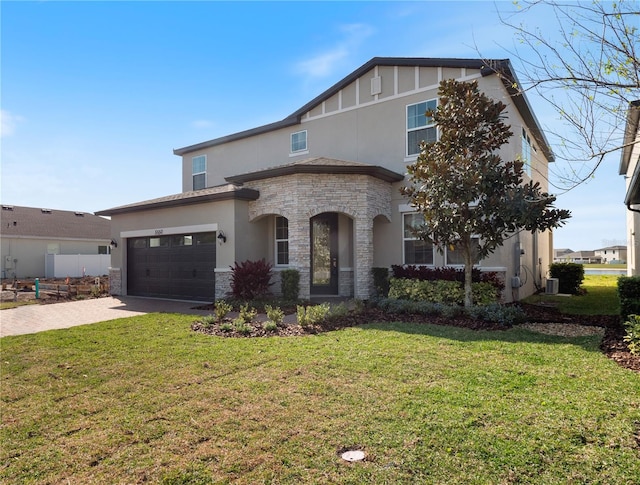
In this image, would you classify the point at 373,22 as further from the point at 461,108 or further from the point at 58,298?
the point at 58,298

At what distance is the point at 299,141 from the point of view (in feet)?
55.1

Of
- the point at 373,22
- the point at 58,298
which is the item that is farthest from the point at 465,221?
the point at 58,298

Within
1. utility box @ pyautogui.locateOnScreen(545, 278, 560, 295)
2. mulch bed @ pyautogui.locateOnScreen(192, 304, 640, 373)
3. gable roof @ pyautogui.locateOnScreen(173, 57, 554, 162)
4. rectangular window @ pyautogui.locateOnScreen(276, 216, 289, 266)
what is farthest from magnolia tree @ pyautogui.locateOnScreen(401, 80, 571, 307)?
utility box @ pyautogui.locateOnScreen(545, 278, 560, 295)

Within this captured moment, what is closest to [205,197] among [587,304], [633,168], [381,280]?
[381,280]

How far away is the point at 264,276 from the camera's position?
42.1ft

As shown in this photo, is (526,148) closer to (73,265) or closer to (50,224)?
(73,265)

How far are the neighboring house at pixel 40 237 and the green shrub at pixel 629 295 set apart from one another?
31324mm

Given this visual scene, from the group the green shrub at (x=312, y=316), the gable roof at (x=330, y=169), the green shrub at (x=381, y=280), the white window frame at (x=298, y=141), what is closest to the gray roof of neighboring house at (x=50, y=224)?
the white window frame at (x=298, y=141)

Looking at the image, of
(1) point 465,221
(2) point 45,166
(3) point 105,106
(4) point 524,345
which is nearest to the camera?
(4) point 524,345

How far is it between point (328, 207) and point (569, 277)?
11.4 metres

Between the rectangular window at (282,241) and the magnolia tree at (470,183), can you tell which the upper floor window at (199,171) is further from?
the magnolia tree at (470,183)

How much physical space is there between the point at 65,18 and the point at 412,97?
10333mm

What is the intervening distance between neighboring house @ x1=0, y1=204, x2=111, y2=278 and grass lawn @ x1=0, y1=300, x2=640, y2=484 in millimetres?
26256

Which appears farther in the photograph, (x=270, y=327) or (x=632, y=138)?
(x=270, y=327)
